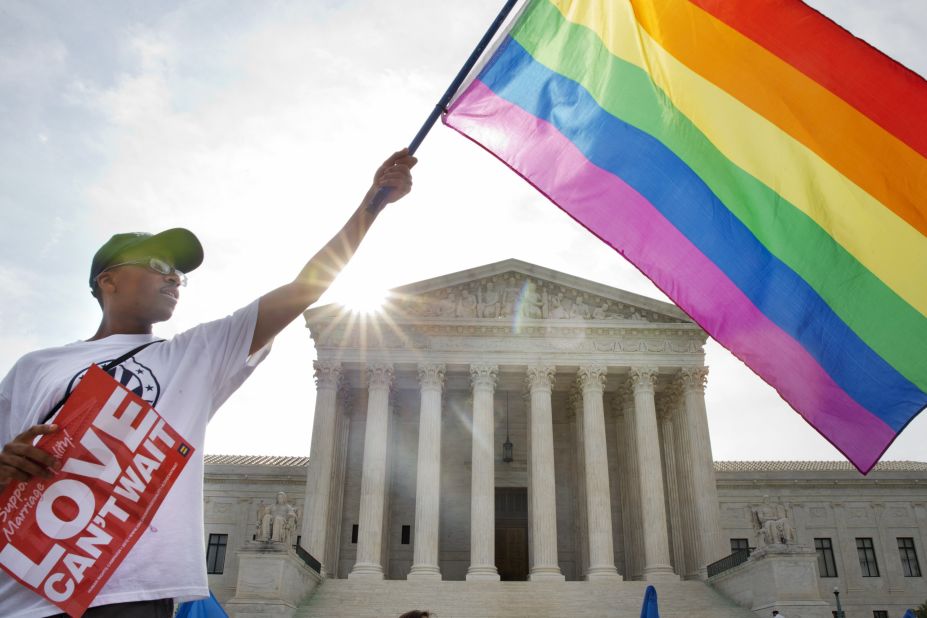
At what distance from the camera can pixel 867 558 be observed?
42500 mm

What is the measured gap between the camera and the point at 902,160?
16.7 feet

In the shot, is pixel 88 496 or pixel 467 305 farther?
pixel 467 305

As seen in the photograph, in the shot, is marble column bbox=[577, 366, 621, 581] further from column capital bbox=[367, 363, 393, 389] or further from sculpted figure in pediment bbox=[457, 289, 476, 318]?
column capital bbox=[367, 363, 393, 389]

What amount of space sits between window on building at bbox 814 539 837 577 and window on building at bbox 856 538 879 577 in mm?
1497

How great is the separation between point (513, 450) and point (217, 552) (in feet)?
58.1

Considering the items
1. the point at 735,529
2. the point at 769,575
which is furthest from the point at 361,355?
the point at 735,529

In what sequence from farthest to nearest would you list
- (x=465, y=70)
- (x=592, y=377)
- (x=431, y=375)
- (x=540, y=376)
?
(x=592, y=377) < (x=540, y=376) < (x=431, y=375) < (x=465, y=70)

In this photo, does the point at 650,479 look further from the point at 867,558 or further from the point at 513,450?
the point at 867,558

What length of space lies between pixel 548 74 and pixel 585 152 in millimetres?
691

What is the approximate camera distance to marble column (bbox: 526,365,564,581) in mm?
29812

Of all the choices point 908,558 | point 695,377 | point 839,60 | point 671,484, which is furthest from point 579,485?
point 839,60

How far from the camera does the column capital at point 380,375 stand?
A: 1287 inches

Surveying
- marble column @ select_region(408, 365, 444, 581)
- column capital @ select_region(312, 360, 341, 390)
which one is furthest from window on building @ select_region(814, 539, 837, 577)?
column capital @ select_region(312, 360, 341, 390)

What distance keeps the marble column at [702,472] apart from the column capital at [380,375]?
1300 cm
